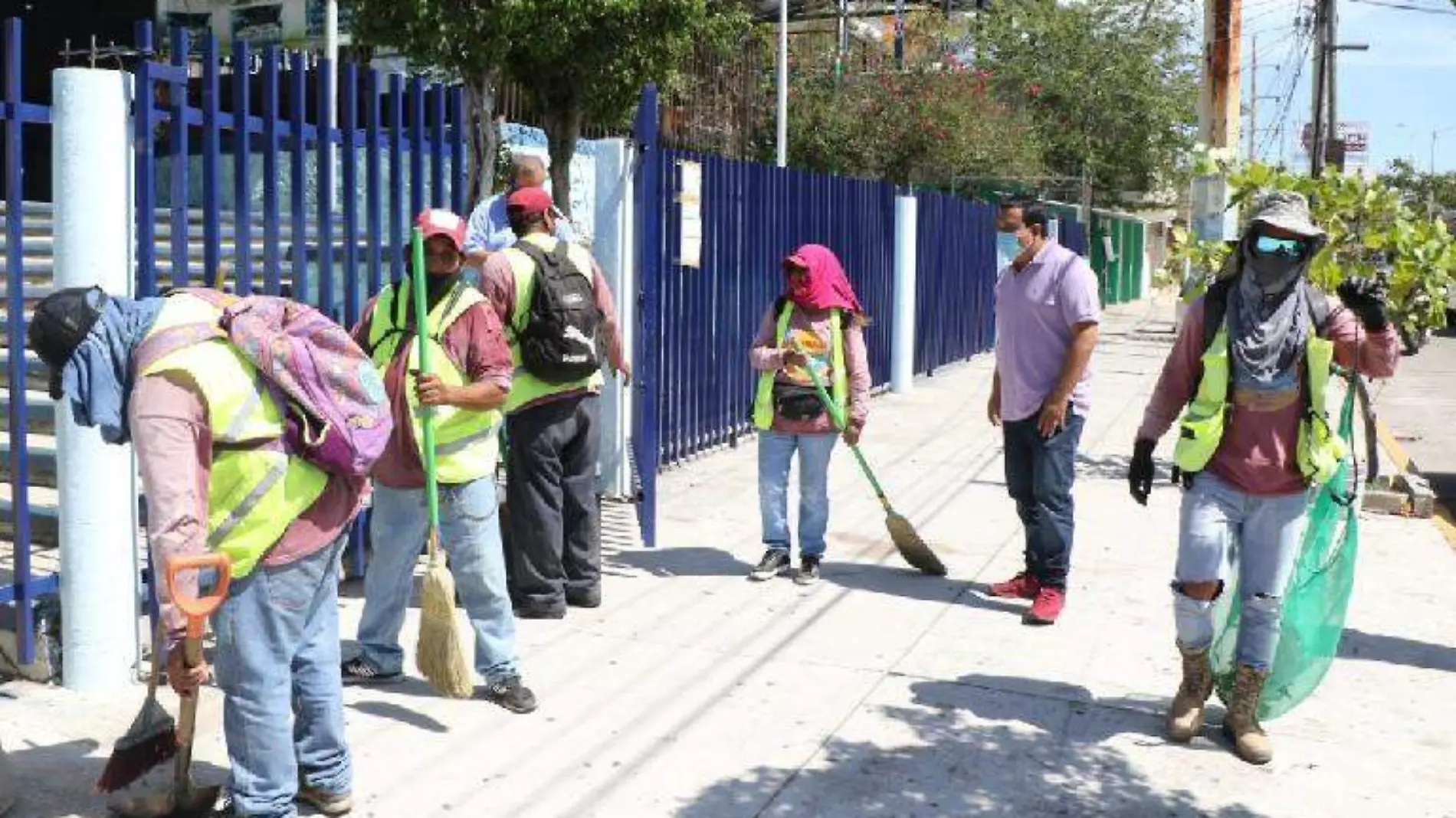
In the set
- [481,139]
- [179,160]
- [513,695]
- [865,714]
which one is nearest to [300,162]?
[179,160]

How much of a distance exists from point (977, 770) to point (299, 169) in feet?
10.5

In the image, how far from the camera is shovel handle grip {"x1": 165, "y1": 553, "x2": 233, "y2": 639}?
338 centimetres

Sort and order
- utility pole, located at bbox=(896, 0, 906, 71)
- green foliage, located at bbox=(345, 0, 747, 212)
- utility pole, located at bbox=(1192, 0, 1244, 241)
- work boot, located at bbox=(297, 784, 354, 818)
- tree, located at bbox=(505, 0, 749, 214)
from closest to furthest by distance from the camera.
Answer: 1. work boot, located at bbox=(297, 784, 354, 818)
2. green foliage, located at bbox=(345, 0, 747, 212)
3. tree, located at bbox=(505, 0, 749, 214)
4. utility pole, located at bbox=(1192, 0, 1244, 241)
5. utility pole, located at bbox=(896, 0, 906, 71)

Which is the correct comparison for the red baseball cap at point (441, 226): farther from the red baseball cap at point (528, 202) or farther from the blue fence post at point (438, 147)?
the blue fence post at point (438, 147)

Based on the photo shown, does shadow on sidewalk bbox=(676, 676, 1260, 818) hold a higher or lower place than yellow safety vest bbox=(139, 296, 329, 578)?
lower

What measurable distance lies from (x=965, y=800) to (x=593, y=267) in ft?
8.76

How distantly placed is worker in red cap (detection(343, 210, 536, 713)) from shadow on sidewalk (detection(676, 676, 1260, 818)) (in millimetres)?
1009

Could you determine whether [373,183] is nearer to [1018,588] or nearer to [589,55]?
[1018,588]

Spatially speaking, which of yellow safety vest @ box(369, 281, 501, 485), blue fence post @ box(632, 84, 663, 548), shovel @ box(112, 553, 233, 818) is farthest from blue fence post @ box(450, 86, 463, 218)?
shovel @ box(112, 553, 233, 818)

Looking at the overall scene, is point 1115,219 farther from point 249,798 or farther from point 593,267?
point 249,798

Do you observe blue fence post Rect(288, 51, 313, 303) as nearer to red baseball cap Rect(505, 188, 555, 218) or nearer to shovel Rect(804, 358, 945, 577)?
red baseball cap Rect(505, 188, 555, 218)

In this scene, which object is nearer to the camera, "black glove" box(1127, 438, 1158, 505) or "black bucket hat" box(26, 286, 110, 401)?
"black bucket hat" box(26, 286, 110, 401)

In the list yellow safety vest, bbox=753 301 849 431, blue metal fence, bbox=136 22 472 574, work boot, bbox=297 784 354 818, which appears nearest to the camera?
work boot, bbox=297 784 354 818

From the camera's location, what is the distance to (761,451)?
273 inches
